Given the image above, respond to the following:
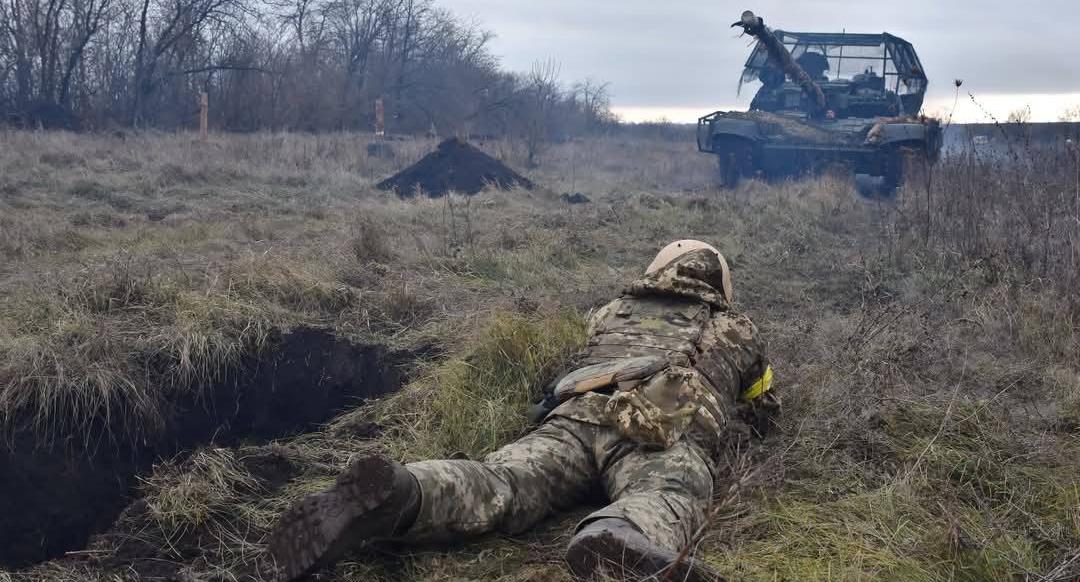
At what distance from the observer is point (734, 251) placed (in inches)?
312

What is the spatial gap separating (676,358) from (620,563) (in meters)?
1.13

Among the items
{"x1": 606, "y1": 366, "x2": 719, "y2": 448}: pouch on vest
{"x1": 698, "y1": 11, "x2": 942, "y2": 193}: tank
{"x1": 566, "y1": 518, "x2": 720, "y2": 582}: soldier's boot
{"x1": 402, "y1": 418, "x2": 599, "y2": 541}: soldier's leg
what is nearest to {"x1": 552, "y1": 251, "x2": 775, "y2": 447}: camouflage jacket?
{"x1": 606, "y1": 366, "x2": 719, "y2": 448}: pouch on vest

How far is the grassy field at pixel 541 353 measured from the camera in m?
2.67

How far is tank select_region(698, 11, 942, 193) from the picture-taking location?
43.6 feet

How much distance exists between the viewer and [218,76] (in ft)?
72.5

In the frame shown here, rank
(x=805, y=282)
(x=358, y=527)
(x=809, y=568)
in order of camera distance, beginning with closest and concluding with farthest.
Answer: (x=358, y=527) < (x=809, y=568) < (x=805, y=282)

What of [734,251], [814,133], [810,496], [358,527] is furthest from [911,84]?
[358,527]

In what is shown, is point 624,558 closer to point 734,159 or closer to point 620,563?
point 620,563

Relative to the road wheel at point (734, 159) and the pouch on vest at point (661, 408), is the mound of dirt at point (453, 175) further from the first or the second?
the pouch on vest at point (661, 408)

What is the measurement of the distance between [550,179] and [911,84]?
6.52 meters

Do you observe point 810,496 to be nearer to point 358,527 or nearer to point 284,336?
point 358,527

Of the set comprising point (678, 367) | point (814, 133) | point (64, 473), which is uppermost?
point (814, 133)

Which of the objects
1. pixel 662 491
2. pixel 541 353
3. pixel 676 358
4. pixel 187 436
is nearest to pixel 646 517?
pixel 662 491

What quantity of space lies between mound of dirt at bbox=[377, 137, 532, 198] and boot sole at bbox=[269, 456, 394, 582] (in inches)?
395
